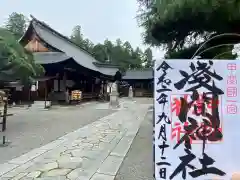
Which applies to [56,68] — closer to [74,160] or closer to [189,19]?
[189,19]

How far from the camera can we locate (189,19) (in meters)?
6.77

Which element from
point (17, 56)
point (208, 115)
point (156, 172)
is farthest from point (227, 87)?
point (17, 56)

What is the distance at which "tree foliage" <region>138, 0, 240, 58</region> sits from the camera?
5930 millimetres

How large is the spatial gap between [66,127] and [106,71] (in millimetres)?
18515

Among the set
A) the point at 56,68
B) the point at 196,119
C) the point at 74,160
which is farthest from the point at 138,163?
the point at 56,68

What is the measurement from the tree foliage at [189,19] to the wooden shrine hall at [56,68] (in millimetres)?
9297

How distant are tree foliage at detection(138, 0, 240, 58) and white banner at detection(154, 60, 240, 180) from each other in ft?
14.3

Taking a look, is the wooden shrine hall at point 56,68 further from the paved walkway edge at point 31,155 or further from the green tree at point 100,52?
the green tree at point 100,52

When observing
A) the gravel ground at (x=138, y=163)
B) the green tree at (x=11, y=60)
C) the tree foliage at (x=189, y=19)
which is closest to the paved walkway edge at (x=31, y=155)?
the gravel ground at (x=138, y=163)

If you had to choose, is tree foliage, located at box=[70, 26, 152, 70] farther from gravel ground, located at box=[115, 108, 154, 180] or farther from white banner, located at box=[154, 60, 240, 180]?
white banner, located at box=[154, 60, 240, 180]

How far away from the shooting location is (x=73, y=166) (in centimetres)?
445

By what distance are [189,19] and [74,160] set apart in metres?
4.51

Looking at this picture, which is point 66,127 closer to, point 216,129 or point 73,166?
point 73,166

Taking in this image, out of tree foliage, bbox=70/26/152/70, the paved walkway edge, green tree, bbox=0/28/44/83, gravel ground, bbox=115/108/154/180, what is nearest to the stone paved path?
the paved walkway edge
